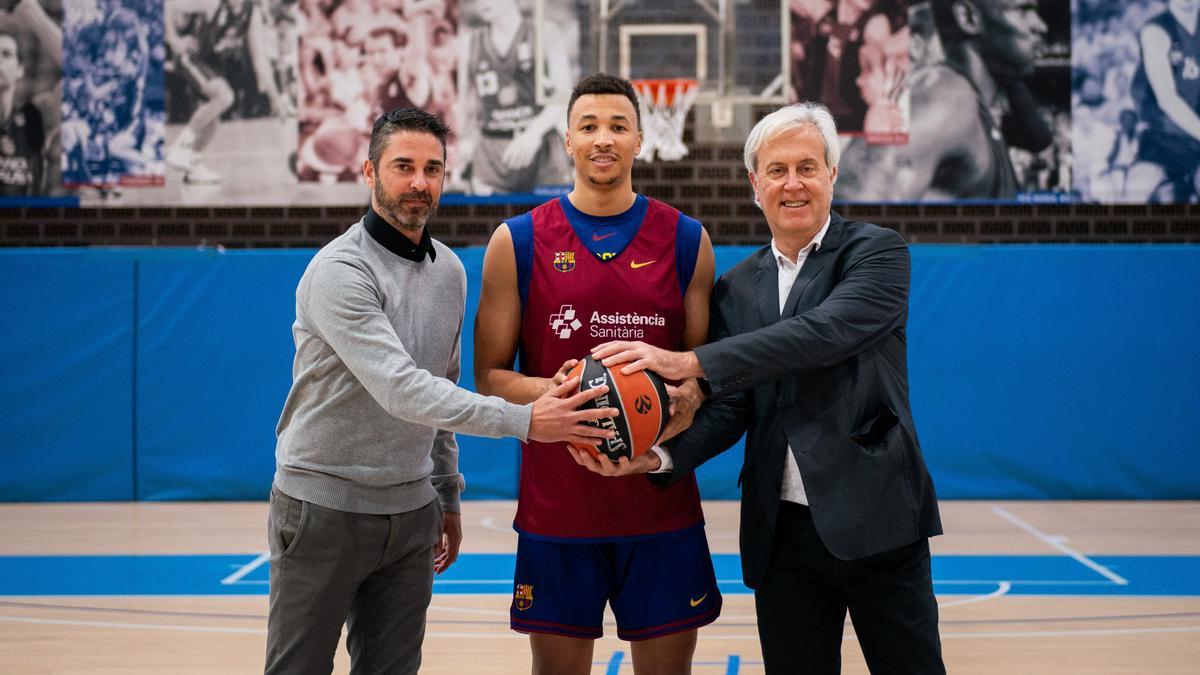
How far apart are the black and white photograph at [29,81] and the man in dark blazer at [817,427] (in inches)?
330

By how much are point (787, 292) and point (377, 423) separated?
112 cm

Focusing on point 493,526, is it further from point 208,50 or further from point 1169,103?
point 1169,103

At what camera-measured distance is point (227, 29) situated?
31.5 ft

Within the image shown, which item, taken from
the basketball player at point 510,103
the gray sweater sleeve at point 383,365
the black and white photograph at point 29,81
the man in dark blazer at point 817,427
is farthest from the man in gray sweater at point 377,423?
the black and white photograph at point 29,81

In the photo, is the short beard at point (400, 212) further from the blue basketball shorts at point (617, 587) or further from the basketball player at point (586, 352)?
the blue basketball shorts at point (617, 587)

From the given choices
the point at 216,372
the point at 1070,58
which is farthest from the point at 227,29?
the point at 1070,58

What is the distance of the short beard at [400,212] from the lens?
2.99 metres

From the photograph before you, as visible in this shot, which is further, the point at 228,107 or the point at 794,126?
the point at 228,107

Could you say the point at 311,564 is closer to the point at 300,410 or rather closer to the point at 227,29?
the point at 300,410

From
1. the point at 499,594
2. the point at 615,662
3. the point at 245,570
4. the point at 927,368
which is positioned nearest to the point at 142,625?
the point at 245,570

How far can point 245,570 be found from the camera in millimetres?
6453

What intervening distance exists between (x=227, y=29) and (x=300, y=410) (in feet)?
24.9

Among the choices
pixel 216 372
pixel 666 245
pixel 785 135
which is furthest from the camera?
pixel 216 372

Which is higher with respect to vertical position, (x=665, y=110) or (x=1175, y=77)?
(x=1175, y=77)
